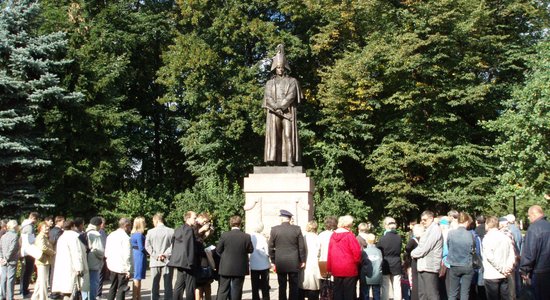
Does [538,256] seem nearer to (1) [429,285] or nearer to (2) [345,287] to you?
(1) [429,285]

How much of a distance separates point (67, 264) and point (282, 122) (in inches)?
254

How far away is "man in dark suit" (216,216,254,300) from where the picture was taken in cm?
1030

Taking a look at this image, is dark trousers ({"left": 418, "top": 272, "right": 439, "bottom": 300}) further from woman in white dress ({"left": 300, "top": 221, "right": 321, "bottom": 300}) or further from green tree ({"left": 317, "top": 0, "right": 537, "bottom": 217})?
green tree ({"left": 317, "top": 0, "right": 537, "bottom": 217})

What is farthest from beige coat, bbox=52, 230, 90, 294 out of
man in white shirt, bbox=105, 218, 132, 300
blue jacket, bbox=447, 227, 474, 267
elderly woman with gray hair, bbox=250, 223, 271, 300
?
blue jacket, bbox=447, 227, 474, 267

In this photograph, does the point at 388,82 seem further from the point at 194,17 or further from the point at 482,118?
the point at 194,17

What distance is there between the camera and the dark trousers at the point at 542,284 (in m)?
8.91

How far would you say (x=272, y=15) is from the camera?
28891 mm

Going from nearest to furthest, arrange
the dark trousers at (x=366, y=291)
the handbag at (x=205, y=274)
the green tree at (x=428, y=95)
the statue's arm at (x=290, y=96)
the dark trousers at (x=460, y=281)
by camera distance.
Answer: the dark trousers at (x=460, y=281)
the handbag at (x=205, y=274)
the dark trousers at (x=366, y=291)
the statue's arm at (x=290, y=96)
the green tree at (x=428, y=95)

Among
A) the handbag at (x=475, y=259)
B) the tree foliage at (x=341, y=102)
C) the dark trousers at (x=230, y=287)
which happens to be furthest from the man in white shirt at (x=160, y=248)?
the tree foliage at (x=341, y=102)

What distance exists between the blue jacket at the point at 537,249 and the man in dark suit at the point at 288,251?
11.1ft

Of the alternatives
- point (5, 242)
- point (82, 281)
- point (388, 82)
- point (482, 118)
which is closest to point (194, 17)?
point (388, 82)

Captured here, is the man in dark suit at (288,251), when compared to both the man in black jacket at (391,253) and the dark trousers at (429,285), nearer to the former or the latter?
the man in black jacket at (391,253)

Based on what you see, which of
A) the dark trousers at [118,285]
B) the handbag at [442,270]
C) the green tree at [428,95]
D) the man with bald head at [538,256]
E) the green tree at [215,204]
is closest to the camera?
the man with bald head at [538,256]

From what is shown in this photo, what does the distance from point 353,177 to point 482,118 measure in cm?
622
